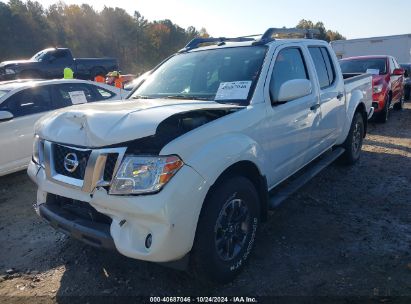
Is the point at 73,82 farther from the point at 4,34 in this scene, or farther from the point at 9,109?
the point at 4,34

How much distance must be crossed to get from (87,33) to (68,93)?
169ft

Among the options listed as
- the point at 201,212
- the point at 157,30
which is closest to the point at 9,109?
the point at 201,212

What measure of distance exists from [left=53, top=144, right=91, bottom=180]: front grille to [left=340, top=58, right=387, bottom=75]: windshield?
913 cm

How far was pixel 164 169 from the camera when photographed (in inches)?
95.7

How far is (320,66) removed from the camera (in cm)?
480

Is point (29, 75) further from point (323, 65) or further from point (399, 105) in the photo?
point (323, 65)

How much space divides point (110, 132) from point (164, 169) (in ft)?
1.47

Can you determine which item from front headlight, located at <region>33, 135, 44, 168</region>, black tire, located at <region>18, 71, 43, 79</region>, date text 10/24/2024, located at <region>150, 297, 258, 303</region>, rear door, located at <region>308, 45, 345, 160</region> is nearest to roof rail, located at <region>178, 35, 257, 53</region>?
rear door, located at <region>308, 45, 345, 160</region>

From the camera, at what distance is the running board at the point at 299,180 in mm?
3602

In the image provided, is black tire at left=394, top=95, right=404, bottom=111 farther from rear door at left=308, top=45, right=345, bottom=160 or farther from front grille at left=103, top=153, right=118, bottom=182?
front grille at left=103, top=153, right=118, bottom=182

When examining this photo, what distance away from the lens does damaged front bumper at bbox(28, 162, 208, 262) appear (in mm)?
2395

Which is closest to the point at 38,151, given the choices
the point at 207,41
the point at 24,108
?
the point at 207,41

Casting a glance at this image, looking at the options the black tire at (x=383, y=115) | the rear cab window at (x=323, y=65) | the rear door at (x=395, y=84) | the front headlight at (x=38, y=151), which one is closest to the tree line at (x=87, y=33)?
the rear door at (x=395, y=84)

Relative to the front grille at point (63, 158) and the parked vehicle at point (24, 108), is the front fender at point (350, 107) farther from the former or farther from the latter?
the parked vehicle at point (24, 108)
